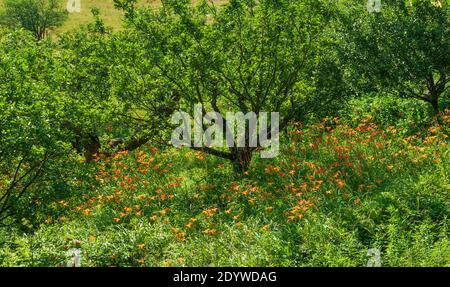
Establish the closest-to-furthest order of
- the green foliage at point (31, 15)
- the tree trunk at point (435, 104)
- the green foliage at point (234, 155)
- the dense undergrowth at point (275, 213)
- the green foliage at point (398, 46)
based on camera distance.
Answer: the dense undergrowth at point (275, 213)
the green foliage at point (234, 155)
the green foliage at point (398, 46)
the tree trunk at point (435, 104)
the green foliage at point (31, 15)

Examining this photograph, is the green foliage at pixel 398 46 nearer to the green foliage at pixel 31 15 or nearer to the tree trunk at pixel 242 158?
the tree trunk at pixel 242 158

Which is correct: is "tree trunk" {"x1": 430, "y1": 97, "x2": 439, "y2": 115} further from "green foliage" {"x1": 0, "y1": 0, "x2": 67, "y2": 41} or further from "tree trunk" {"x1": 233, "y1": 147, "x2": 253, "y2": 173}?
"green foliage" {"x1": 0, "y1": 0, "x2": 67, "y2": 41}

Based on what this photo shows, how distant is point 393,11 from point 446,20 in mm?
1349

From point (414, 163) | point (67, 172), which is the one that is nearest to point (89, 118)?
point (67, 172)

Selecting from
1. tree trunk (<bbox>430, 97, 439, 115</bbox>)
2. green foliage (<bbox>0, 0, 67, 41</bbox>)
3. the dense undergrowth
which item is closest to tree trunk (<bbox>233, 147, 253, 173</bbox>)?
the dense undergrowth

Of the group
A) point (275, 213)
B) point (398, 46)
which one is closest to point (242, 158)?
point (275, 213)

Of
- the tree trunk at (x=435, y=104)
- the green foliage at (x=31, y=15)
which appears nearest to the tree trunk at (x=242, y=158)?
the tree trunk at (x=435, y=104)

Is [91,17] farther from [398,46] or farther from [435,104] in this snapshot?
[435,104]

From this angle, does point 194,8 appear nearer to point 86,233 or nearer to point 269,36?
point 269,36

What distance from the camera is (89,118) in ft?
37.8

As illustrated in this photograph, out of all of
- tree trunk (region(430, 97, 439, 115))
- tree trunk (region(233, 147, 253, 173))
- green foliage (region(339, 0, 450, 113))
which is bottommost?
tree trunk (region(233, 147, 253, 173))

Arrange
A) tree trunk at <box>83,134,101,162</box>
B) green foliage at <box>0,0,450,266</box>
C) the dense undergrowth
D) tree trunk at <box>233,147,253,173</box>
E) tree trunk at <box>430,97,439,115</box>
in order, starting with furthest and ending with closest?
tree trunk at <box>83,134,101,162</box>, tree trunk at <box>430,97,439,115</box>, tree trunk at <box>233,147,253,173</box>, green foliage at <box>0,0,450,266</box>, the dense undergrowth

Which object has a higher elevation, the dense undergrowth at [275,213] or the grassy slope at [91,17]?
the grassy slope at [91,17]
